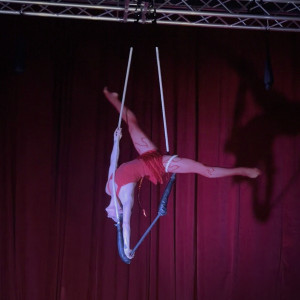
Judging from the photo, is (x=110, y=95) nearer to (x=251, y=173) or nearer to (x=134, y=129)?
(x=134, y=129)

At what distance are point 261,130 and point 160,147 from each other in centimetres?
117

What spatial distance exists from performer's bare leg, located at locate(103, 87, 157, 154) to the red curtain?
0.42ft

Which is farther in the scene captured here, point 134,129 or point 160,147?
point 160,147

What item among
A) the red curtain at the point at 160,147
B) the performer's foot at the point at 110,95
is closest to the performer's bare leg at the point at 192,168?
the red curtain at the point at 160,147

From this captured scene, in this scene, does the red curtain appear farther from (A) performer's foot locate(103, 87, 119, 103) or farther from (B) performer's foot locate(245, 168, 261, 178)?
(B) performer's foot locate(245, 168, 261, 178)

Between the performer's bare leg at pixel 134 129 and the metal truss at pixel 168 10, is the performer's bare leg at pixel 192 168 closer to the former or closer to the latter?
the performer's bare leg at pixel 134 129

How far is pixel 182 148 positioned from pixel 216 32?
136cm

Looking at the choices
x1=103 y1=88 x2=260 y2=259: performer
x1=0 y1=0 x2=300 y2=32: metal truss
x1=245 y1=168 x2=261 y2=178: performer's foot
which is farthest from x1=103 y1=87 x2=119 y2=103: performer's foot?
x1=245 y1=168 x2=261 y2=178: performer's foot

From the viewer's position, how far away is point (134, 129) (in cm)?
455

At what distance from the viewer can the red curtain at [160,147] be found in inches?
185

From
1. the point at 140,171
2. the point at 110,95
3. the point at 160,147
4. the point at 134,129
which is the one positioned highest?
the point at 110,95

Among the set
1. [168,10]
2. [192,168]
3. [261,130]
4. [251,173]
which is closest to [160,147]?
[192,168]

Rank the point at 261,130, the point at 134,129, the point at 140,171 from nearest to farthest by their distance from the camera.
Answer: the point at 140,171
the point at 134,129
the point at 261,130

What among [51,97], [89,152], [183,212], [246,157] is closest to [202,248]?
[183,212]
